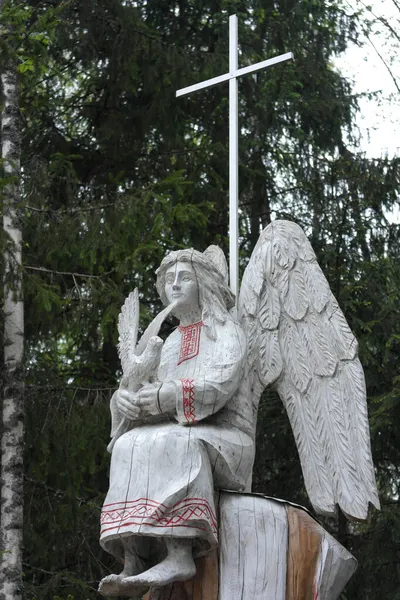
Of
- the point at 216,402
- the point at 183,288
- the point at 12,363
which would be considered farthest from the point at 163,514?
the point at 12,363

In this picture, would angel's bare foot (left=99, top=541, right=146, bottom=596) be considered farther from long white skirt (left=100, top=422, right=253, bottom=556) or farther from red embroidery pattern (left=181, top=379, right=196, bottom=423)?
red embroidery pattern (left=181, top=379, right=196, bottom=423)

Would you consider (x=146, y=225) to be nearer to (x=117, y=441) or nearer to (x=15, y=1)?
(x=15, y=1)

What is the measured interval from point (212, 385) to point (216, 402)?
0.28 feet

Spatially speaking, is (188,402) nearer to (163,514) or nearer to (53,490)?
(163,514)

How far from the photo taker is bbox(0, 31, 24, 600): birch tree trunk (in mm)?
9524

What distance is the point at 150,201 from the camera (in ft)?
38.2

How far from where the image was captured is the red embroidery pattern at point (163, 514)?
6.41 metres

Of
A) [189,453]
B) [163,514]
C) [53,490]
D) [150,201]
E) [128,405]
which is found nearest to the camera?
[163,514]

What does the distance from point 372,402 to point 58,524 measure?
2641 millimetres

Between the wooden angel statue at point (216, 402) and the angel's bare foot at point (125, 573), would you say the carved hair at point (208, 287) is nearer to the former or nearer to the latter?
the wooden angel statue at point (216, 402)

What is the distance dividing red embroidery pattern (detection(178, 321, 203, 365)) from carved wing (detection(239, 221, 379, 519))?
28 cm

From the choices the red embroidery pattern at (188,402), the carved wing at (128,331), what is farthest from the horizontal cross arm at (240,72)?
the red embroidery pattern at (188,402)

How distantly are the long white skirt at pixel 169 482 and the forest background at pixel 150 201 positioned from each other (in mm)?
3483

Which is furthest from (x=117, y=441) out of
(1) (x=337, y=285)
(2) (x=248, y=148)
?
(2) (x=248, y=148)
